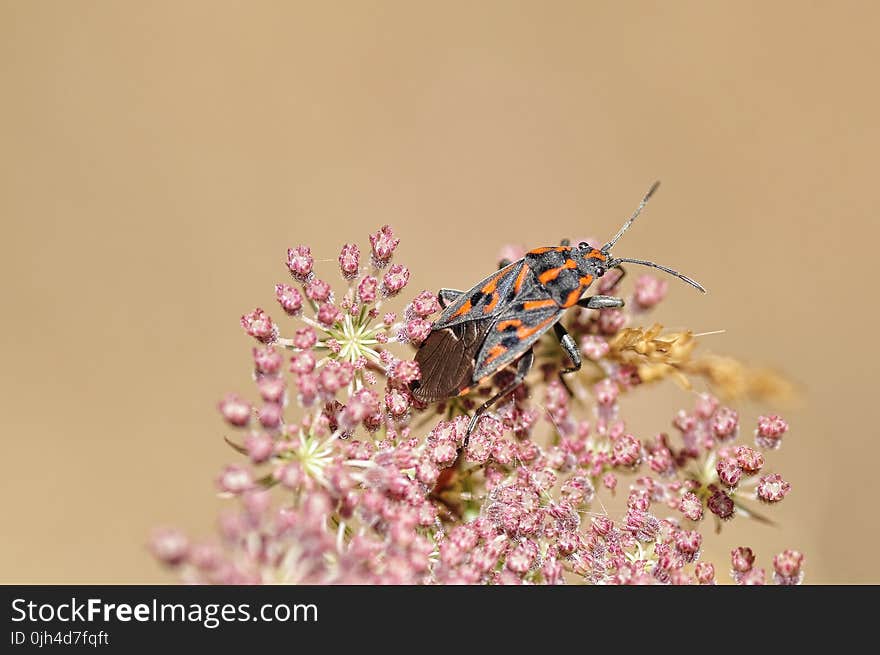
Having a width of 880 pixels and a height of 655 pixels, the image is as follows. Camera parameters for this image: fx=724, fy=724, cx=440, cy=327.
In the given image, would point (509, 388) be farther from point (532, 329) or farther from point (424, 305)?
point (424, 305)

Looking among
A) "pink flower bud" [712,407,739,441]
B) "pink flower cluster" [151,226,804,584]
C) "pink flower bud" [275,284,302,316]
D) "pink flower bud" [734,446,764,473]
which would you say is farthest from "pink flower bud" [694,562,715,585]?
"pink flower bud" [275,284,302,316]

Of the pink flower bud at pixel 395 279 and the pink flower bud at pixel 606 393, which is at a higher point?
the pink flower bud at pixel 395 279

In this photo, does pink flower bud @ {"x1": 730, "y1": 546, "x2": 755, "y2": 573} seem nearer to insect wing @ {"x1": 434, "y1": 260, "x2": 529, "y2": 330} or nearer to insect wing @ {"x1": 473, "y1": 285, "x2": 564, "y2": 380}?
insect wing @ {"x1": 473, "y1": 285, "x2": 564, "y2": 380}

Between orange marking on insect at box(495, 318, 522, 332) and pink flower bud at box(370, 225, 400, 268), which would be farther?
orange marking on insect at box(495, 318, 522, 332)

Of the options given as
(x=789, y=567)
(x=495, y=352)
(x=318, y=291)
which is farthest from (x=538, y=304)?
(x=789, y=567)

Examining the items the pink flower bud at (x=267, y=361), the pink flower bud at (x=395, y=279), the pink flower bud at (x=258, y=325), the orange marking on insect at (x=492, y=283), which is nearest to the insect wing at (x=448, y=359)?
the orange marking on insect at (x=492, y=283)

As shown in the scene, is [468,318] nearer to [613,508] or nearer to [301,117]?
[613,508]

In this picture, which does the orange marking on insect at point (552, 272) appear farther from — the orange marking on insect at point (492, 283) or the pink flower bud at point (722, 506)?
the pink flower bud at point (722, 506)
